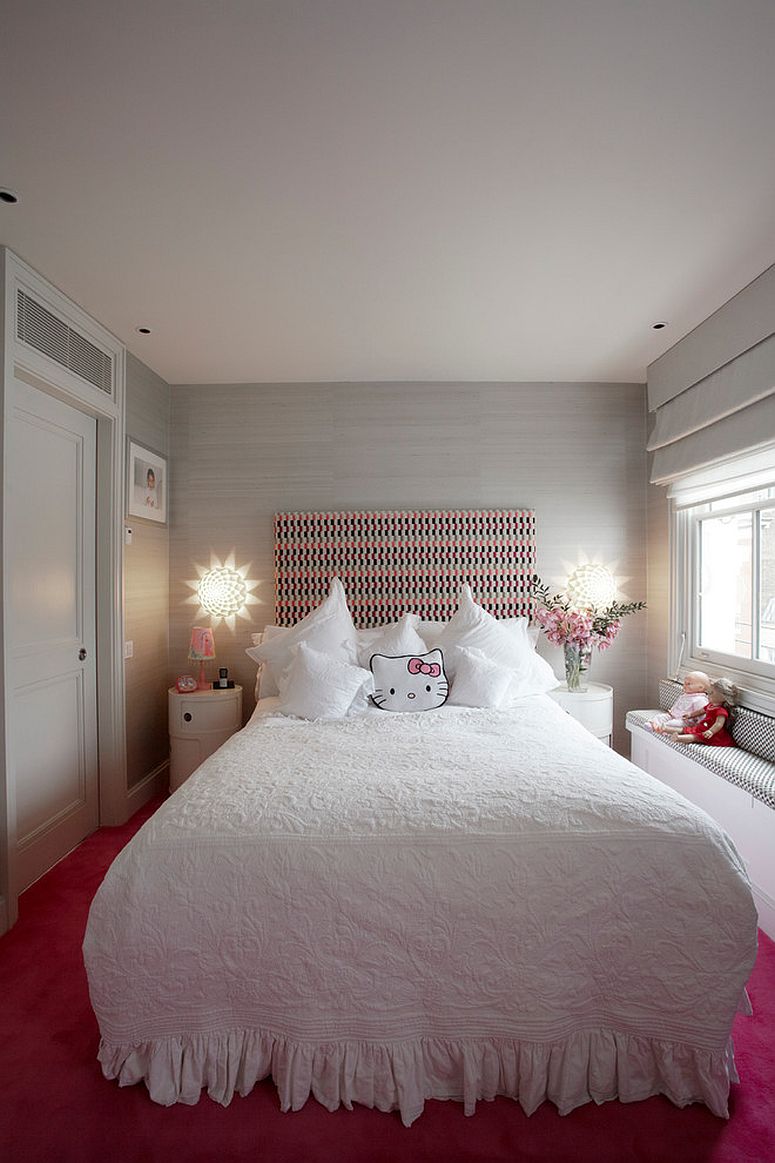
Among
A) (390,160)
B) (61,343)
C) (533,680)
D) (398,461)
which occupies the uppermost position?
(390,160)

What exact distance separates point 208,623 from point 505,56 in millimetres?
3433

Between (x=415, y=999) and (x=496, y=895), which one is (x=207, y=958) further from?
(x=496, y=895)

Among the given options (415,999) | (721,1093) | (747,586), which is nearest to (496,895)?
(415,999)

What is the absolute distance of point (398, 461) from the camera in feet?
13.9

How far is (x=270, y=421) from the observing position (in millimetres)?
4215

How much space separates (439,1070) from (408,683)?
1.75 metres

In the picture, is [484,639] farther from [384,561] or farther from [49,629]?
[49,629]

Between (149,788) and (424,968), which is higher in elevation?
(424,968)

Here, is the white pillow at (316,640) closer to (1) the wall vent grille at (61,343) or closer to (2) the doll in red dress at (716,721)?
(1) the wall vent grille at (61,343)

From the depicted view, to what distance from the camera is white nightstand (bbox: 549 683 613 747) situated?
3793 millimetres

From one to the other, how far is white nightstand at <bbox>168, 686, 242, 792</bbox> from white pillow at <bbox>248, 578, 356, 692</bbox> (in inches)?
16.5

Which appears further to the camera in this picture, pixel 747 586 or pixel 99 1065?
pixel 747 586

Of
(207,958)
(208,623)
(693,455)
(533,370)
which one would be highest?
(533,370)

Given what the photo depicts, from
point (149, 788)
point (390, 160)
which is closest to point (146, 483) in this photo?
point (149, 788)
